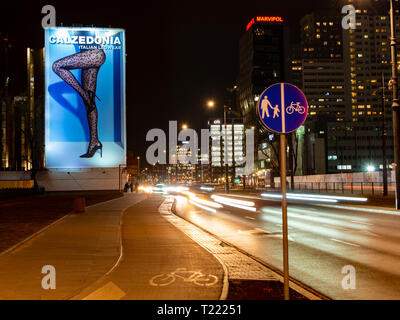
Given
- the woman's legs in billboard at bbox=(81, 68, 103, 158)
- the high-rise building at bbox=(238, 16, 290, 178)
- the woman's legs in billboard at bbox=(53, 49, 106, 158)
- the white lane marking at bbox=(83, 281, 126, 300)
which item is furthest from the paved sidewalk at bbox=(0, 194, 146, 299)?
the high-rise building at bbox=(238, 16, 290, 178)

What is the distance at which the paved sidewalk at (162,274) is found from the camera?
7.04 metres

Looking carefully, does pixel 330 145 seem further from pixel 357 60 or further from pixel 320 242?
pixel 320 242

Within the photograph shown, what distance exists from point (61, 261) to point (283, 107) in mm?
6667

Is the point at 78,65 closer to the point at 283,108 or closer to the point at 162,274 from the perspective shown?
the point at 162,274

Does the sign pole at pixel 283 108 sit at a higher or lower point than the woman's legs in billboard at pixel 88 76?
lower

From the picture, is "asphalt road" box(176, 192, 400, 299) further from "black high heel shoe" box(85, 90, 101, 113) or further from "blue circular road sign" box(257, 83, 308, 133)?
"black high heel shoe" box(85, 90, 101, 113)

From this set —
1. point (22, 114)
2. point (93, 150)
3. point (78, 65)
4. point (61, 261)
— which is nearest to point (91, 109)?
point (93, 150)

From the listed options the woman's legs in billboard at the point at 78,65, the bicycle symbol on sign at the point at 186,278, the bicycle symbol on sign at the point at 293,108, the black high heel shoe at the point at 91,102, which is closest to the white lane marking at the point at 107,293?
the bicycle symbol on sign at the point at 186,278

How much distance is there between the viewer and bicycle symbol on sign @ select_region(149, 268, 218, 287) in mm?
7770

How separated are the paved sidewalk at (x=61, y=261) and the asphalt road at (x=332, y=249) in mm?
3832

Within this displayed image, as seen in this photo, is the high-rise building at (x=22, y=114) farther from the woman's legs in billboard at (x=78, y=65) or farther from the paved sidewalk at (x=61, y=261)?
the paved sidewalk at (x=61, y=261)

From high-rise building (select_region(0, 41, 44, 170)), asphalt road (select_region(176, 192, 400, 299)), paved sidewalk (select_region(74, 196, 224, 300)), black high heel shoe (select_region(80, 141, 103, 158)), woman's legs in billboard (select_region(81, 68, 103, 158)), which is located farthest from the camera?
high-rise building (select_region(0, 41, 44, 170))

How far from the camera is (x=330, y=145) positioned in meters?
119
